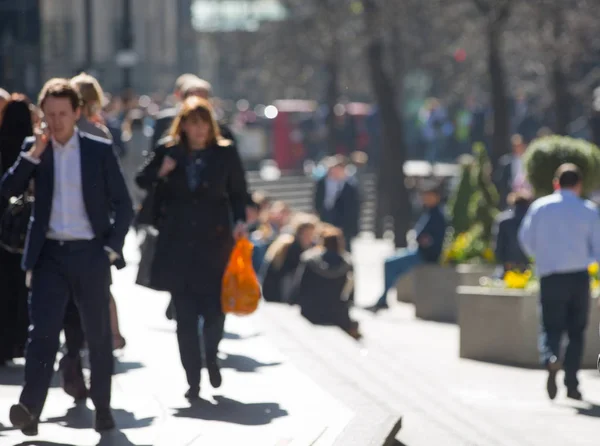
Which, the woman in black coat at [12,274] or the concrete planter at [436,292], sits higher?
the woman in black coat at [12,274]

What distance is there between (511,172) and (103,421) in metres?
19.6

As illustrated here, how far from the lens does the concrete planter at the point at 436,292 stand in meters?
18.8

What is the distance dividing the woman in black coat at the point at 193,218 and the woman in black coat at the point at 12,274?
2.39ft

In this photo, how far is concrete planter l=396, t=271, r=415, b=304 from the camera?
69.8ft

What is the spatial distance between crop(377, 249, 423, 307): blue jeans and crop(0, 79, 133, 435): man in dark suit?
12012 mm

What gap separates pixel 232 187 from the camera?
29.8ft

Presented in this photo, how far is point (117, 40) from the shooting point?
1566 inches

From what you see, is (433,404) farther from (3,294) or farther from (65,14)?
(65,14)

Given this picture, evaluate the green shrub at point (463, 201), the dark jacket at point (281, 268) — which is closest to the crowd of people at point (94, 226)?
the dark jacket at point (281, 268)

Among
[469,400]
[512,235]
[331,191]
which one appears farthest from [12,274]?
[331,191]

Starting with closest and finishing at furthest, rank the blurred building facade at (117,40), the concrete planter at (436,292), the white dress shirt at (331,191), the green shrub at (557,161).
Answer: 1. the green shrub at (557,161)
2. the concrete planter at (436,292)
3. the white dress shirt at (331,191)
4. the blurred building facade at (117,40)

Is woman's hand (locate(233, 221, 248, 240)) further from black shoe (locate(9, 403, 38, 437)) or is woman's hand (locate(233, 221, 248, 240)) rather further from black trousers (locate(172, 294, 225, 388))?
black shoe (locate(9, 403, 38, 437))

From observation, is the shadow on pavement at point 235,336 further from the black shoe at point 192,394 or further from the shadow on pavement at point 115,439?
the shadow on pavement at point 115,439

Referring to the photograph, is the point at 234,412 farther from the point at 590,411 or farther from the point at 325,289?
the point at 325,289
